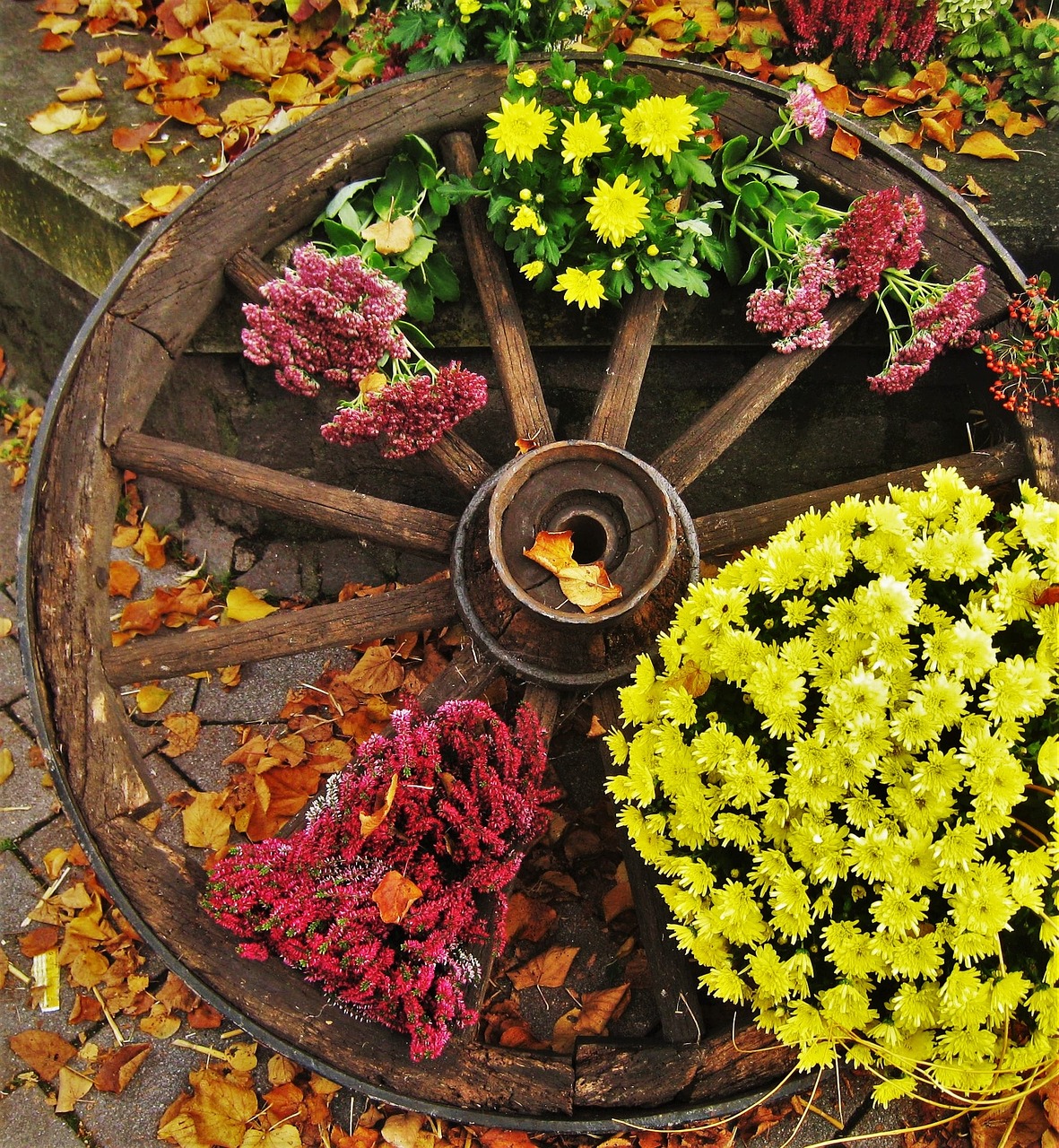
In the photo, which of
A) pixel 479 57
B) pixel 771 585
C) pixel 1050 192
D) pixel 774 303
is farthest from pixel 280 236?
pixel 1050 192

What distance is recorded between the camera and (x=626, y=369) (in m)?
1.91

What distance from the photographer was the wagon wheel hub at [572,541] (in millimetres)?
1705

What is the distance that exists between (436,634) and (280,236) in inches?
43.6

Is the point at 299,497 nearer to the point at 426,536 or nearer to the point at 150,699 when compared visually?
the point at 426,536

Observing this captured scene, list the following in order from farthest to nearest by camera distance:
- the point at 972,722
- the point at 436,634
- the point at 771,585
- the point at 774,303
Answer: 1. the point at 436,634
2. the point at 774,303
3. the point at 771,585
4. the point at 972,722

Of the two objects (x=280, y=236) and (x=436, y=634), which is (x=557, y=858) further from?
(x=280, y=236)

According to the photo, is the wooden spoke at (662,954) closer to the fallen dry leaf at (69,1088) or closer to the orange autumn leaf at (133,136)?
the fallen dry leaf at (69,1088)

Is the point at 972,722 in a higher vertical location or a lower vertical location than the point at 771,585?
lower

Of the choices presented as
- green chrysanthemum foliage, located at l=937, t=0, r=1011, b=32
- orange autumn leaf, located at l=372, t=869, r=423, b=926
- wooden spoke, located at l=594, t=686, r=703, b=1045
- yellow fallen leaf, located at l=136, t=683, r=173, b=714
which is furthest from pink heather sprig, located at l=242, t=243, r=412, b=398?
green chrysanthemum foliage, located at l=937, t=0, r=1011, b=32

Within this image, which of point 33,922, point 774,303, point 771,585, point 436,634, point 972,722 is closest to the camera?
point 972,722

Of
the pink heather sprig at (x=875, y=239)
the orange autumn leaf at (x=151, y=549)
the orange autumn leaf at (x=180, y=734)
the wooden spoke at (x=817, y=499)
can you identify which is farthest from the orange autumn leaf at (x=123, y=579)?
the pink heather sprig at (x=875, y=239)

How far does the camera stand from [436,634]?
8.39ft

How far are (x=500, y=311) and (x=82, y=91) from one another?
1509mm

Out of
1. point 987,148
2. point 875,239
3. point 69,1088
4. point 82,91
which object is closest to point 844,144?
point 875,239
